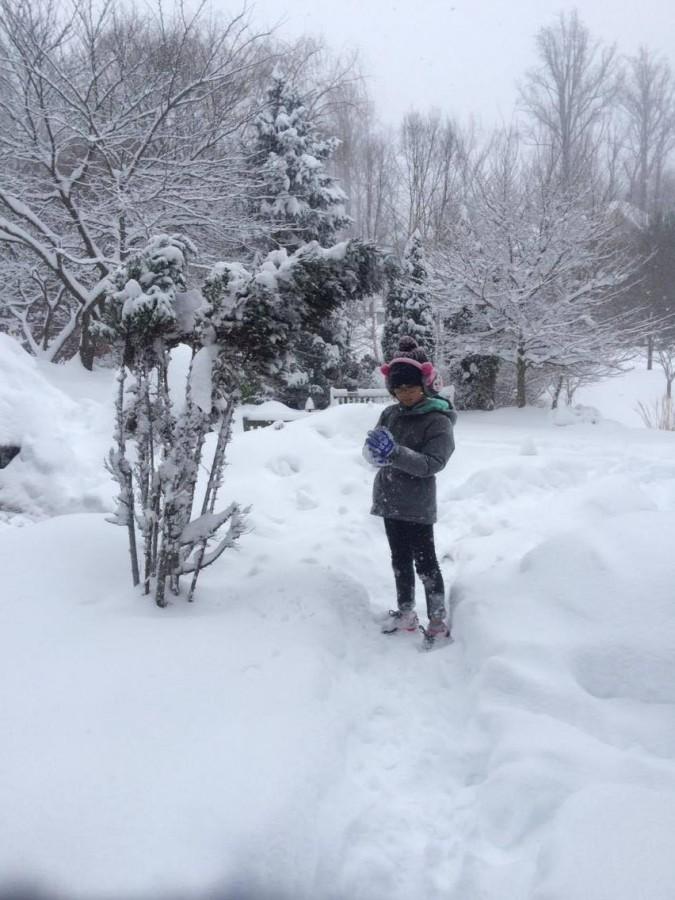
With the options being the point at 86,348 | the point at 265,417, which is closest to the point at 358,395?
the point at 265,417

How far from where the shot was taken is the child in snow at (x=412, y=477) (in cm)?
296

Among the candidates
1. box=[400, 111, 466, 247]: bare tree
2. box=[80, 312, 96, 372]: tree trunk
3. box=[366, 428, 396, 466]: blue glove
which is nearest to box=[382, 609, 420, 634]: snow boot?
box=[366, 428, 396, 466]: blue glove

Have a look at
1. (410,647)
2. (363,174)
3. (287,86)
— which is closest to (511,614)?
(410,647)

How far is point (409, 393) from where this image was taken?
3051mm

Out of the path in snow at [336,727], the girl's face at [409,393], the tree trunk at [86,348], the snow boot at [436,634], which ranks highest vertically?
the tree trunk at [86,348]

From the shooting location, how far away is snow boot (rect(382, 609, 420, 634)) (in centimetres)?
309

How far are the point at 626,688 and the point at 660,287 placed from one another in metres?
21.2

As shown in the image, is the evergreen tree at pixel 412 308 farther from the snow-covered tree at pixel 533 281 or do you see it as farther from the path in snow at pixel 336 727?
the path in snow at pixel 336 727

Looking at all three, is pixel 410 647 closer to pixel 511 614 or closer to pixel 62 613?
pixel 511 614

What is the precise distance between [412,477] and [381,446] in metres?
0.34

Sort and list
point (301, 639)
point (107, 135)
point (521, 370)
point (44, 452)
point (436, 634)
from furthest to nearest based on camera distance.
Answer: point (521, 370)
point (107, 135)
point (44, 452)
point (436, 634)
point (301, 639)

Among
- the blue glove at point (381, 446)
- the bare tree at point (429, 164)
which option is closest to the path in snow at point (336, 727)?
the blue glove at point (381, 446)

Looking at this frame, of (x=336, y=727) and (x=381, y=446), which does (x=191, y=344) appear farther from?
(x=336, y=727)

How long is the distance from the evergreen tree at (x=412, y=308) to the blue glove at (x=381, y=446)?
11422mm
